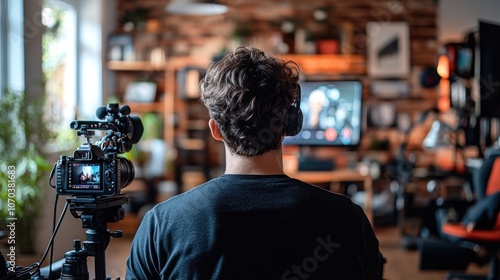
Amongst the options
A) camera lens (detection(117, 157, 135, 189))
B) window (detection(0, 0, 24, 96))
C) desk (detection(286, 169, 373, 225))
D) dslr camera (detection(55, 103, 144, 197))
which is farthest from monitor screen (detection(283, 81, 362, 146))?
dslr camera (detection(55, 103, 144, 197))

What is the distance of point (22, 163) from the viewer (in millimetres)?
3887

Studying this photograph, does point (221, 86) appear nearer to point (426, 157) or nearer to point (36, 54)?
point (36, 54)

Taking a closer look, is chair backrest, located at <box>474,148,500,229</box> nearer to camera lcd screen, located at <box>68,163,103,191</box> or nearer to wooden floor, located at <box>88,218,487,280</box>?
wooden floor, located at <box>88,218,487,280</box>

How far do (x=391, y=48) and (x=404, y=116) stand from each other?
2.58 ft

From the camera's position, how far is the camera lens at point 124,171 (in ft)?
5.54

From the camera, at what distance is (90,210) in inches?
66.1

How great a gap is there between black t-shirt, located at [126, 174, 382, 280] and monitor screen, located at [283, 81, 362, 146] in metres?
2.98

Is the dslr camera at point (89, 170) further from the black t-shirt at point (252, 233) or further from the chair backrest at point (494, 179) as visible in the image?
the chair backrest at point (494, 179)

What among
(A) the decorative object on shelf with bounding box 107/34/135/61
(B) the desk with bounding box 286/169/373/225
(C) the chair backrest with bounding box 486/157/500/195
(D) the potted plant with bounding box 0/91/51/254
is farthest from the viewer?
(A) the decorative object on shelf with bounding box 107/34/135/61

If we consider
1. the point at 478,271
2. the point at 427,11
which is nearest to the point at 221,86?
the point at 478,271

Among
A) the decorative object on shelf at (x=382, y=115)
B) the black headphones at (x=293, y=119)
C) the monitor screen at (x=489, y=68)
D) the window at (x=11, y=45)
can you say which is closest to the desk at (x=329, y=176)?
the monitor screen at (x=489, y=68)

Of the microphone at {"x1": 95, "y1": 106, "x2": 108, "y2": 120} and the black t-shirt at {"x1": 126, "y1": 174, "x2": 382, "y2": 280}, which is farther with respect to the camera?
the microphone at {"x1": 95, "y1": 106, "x2": 108, "y2": 120}

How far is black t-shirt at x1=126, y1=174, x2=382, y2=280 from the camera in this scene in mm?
1385

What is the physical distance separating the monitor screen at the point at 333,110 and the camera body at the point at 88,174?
Answer: 281 centimetres
